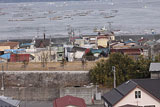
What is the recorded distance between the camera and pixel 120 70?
33.1 ft

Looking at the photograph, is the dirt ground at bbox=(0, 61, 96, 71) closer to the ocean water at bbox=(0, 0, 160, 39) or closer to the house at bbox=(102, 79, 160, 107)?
the house at bbox=(102, 79, 160, 107)

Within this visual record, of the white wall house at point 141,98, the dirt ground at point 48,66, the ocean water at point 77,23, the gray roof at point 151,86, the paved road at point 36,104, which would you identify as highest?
the gray roof at point 151,86

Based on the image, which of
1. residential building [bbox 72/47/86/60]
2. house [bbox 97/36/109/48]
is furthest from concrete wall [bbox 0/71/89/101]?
house [bbox 97/36/109/48]

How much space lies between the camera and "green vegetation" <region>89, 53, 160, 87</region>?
32.8 ft

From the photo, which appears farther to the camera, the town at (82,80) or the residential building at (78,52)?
the residential building at (78,52)

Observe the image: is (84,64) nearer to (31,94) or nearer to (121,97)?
(31,94)

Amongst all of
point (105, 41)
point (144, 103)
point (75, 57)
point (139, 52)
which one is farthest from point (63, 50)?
point (144, 103)

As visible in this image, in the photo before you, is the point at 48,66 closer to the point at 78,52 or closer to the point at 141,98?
the point at 78,52

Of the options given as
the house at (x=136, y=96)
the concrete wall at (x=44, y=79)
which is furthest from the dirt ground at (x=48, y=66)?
the house at (x=136, y=96)

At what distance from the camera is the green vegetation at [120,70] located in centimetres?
1001

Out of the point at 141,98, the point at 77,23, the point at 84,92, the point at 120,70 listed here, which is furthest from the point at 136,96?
the point at 77,23

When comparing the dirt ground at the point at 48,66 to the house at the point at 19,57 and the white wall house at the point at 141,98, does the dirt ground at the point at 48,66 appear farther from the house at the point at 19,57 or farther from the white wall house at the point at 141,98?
the white wall house at the point at 141,98

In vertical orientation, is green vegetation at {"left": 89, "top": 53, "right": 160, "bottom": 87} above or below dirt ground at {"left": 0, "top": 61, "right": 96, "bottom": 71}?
above

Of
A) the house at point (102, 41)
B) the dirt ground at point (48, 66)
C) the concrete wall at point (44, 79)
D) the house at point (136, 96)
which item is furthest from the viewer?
the house at point (102, 41)
